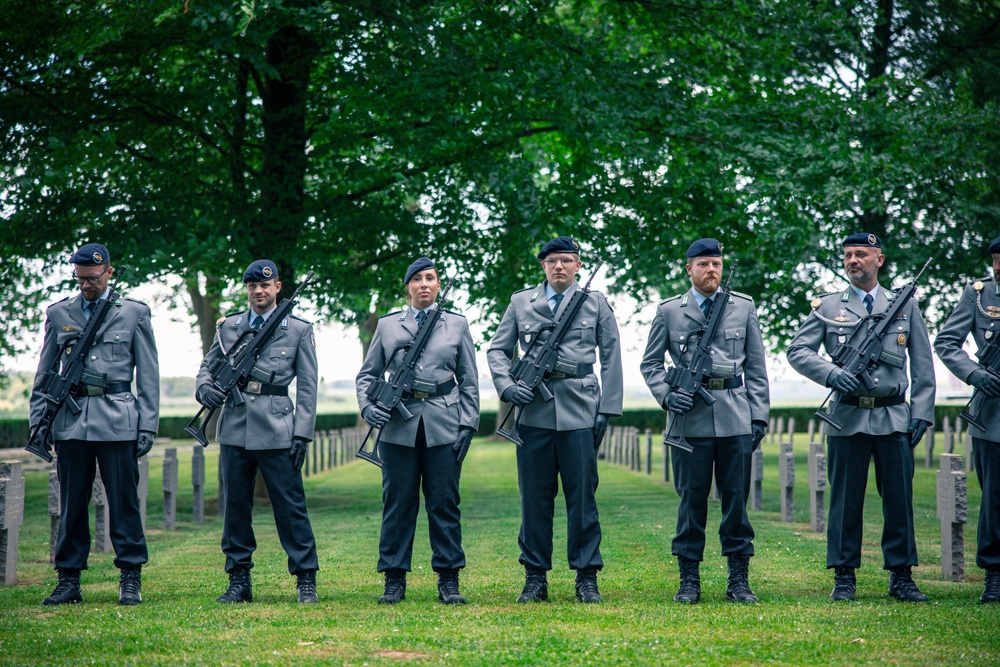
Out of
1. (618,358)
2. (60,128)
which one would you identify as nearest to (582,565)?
(618,358)

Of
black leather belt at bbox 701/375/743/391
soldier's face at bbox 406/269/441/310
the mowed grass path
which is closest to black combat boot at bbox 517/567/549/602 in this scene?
the mowed grass path

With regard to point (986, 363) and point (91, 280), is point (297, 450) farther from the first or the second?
point (986, 363)

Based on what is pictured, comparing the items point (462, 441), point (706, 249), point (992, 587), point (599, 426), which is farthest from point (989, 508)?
point (462, 441)

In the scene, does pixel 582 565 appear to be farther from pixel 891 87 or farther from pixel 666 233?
pixel 891 87

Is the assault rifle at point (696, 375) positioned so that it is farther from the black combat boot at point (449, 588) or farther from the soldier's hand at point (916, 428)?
the black combat boot at point (449, 588)

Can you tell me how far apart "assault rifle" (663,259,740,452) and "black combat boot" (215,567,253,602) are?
3160 mm

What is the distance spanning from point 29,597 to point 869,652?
6.01 meters

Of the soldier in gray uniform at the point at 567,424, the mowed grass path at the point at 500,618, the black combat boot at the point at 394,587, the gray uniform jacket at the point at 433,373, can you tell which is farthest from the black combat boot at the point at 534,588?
the gray uniform jacket at the point at 433,373

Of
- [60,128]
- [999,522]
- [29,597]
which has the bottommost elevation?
[29,597]

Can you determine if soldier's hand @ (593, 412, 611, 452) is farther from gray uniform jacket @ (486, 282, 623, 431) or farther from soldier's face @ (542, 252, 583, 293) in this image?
soldier's face @ (542, 252, 583, 293)

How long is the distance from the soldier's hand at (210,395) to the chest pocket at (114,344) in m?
0.66

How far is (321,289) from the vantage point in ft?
51.1

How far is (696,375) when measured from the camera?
7434 mm

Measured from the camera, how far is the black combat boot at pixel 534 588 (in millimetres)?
7492
